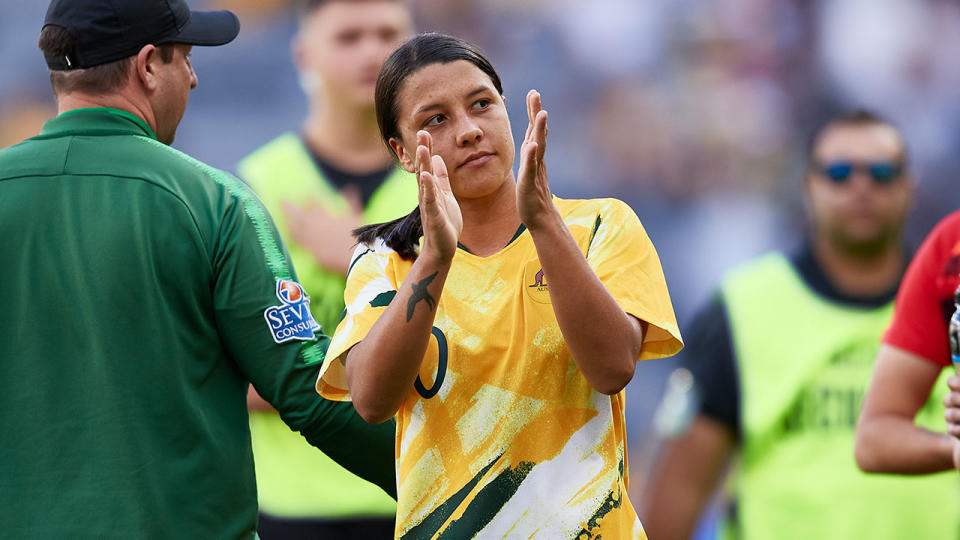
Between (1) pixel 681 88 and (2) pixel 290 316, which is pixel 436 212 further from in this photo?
(1) pixel 681 88

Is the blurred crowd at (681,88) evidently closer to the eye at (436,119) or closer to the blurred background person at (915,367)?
the blurred background person at (915,367)

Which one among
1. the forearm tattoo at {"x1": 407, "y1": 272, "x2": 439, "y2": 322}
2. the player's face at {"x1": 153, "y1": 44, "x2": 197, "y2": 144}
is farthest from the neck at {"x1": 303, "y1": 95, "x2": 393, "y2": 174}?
the forearm tattoo at {"x1": 407, "y1": 272, "x2": 439, "y2": 322}

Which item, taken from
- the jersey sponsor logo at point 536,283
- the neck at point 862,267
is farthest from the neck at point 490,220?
the neck at point 862,267

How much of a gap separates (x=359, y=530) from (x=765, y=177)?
6.60 feet

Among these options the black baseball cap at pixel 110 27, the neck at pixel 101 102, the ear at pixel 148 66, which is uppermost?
the black baseball cap at pixel 110 27

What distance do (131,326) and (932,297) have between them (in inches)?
69.3

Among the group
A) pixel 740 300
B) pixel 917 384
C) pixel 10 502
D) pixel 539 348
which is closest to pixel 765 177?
pixel 740 300

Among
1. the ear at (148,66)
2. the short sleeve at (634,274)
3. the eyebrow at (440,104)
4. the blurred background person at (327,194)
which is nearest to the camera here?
the short sleeve at (634,274)

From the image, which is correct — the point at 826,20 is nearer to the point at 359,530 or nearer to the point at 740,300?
the point at 740,300

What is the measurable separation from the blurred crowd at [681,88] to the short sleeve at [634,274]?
92.4 inches

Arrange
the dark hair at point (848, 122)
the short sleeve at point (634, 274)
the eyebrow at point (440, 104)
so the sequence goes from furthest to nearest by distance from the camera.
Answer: the dark hair at point (848, 122) → the eyebrow at point (440, 104) → the short sleeve at point (634, 274)

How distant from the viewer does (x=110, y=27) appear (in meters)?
2.42

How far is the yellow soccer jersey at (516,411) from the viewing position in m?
2.10

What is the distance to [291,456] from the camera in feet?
13.5
